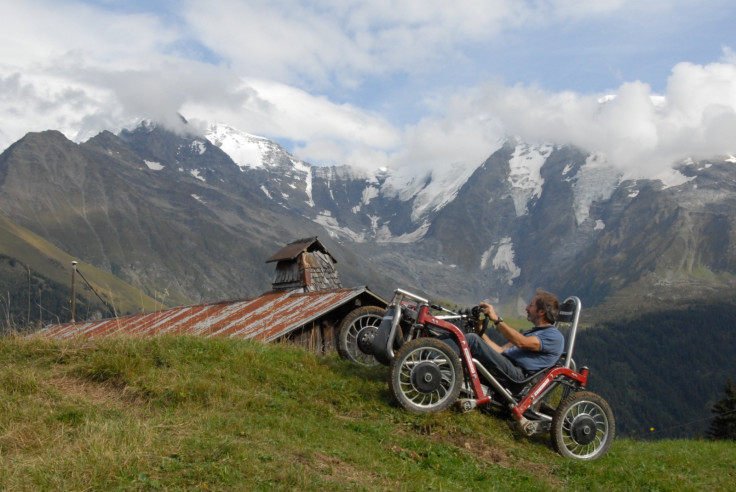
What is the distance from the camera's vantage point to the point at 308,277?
38.8m

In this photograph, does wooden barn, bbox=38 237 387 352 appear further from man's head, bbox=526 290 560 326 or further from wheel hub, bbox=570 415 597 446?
wheel hub, bbox=570 415 597 446

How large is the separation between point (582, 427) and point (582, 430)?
0.16 feet

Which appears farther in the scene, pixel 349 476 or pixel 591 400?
pixel 591 400

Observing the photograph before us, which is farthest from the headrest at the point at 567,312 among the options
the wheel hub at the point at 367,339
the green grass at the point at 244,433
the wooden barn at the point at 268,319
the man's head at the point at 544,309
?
the wooden barn at the point at 268,319

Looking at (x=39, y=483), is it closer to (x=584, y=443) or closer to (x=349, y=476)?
(x=349, y=476)

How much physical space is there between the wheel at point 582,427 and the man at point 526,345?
2.53ft

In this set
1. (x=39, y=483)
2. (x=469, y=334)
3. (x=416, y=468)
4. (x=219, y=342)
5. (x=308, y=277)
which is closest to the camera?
(x=39, y=483)

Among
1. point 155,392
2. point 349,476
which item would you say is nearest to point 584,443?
point 349,476

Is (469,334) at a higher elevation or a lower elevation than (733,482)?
higher

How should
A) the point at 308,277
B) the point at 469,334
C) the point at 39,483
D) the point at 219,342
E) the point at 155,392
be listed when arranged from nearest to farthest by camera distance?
the point at 39,483 < the point at 155,392 < the point at 469,334 < the point at 219,342 < the point at 308,277

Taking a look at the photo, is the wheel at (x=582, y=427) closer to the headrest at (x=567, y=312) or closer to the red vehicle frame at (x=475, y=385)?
the red vehicle frame at (x=475, y=385)

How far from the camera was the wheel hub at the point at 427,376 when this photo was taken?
1020 centimetres

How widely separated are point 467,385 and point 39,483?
21.2 ft

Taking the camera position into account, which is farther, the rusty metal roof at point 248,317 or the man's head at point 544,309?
the rusty metal roof at point 248,317
